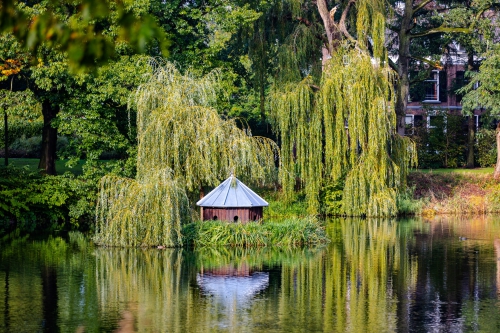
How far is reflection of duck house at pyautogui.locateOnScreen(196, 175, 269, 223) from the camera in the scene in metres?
26.5

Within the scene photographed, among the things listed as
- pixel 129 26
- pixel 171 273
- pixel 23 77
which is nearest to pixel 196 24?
pixel 23 77

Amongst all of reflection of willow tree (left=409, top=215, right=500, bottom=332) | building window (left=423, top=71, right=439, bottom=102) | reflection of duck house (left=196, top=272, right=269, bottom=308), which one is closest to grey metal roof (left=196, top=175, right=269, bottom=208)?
reflection of willow tree (left=409, top=215, right=500, bottom=332)

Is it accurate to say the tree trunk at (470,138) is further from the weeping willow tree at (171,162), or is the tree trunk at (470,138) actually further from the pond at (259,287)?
the weeping willow tree at (171,162)

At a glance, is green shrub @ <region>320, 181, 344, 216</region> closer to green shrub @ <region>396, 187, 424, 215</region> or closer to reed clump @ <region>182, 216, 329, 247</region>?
green shrub @ <region>396, 187, 424, 215</region>

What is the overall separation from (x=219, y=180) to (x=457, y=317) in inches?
546

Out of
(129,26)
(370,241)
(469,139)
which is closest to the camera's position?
(129,26)

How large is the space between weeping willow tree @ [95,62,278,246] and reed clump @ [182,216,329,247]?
2.07ft

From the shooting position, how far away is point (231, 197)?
1050 inches

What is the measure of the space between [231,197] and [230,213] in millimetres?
523

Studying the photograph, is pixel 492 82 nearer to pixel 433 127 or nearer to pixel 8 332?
pixel 433 127

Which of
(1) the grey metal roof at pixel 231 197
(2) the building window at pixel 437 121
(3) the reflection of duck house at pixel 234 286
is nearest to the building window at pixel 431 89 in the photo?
(2) the building window at pixel 437 121

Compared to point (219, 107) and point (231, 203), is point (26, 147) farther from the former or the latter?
point (231, 203)

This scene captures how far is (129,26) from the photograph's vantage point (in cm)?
605

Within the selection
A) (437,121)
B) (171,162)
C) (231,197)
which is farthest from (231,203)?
(437,121)
